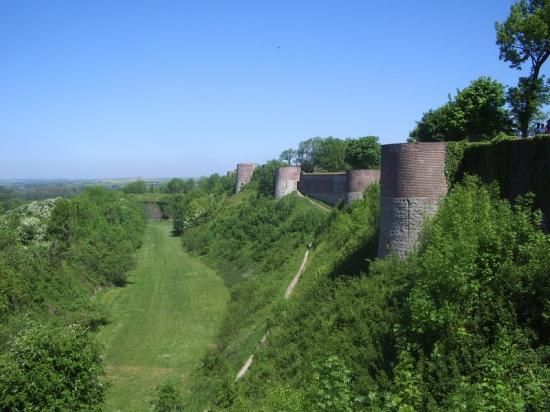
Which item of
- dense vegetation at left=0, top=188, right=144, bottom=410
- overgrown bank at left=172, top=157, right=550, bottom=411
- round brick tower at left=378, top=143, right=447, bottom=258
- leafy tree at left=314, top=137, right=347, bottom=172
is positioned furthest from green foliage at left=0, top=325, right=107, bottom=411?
leafy tree at left=314, top=137, right=347, bottom=172

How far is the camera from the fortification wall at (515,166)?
48.9 feet

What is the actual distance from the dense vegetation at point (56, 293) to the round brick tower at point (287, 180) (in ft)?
53.4

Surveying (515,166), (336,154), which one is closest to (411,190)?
(515,166)

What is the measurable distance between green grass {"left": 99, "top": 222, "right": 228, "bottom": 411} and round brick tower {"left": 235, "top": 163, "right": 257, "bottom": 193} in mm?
20002

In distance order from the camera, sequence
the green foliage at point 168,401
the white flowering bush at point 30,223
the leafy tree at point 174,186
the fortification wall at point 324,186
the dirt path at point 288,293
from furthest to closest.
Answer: the leafy tree at point 174,186
the fortification wall at point 324,186
the white flowering bush at point 30,223
the dirt path at point 288,293
the green foliage at point 168,401

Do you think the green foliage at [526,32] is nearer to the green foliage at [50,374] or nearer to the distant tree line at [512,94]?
the distant tree line at [512,94]

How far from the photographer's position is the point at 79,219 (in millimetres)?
52875

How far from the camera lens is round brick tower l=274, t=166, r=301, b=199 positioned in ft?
186

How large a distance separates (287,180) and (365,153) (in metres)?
8.77

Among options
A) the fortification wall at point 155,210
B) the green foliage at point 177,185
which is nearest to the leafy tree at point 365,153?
the fortification wall at point 155,210

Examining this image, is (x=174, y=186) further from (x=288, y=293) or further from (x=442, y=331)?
(x=442, y=331)

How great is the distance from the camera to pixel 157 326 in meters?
34.8

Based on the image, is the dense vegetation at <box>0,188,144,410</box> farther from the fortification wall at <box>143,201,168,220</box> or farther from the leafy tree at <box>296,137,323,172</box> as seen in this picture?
the fortification wall at <box>143,201,168,220</box>

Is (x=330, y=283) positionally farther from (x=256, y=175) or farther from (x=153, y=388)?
(x=256, y=175)
